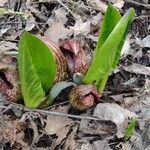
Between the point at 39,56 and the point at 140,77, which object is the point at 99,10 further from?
the point at 39,56

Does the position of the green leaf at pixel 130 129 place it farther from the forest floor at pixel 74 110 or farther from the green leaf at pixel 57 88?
the green leaf at pixel 57 88

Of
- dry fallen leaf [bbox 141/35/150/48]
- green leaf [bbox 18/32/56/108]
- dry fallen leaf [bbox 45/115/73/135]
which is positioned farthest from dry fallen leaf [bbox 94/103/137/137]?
dry fallen leaf [bbox 141/35/150/48]

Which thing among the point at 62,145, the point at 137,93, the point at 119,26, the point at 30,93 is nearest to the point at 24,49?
the point at 30,93

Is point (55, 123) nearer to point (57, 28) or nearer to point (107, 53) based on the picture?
point (107, 53)

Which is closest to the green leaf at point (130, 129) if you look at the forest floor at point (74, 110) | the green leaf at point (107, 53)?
the forest floor at point (74, 110)

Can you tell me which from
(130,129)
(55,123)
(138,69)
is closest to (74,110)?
(55,123)
